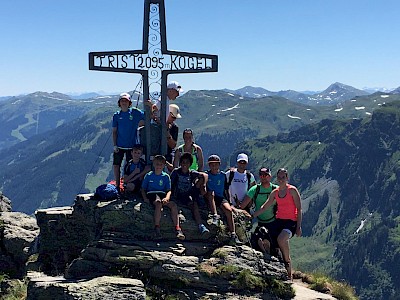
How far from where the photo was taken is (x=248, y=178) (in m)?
17.1

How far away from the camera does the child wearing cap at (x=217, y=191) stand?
49.3 feet

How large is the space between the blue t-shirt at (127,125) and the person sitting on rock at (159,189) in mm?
2508

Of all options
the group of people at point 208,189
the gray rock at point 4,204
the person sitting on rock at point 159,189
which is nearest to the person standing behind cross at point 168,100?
the group of people at point 208,189

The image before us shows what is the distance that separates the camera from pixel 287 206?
15203mm

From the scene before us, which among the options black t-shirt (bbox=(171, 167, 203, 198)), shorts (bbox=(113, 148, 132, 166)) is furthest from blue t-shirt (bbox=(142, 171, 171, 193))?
shorts (bbox=(113, 148, 132, 166))

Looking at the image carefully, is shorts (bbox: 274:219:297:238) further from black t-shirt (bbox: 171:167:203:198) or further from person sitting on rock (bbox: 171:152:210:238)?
black t-shirt (bbox: 171:167:203:198)

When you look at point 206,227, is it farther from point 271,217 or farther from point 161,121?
point 161,121

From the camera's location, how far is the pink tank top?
15195mm

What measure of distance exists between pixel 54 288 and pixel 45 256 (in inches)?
197

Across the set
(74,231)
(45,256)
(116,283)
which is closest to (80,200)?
(74,231)

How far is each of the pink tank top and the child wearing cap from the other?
1.73 meters

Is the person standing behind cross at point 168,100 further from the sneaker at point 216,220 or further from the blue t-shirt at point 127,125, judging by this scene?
the sneaker at point 216,220

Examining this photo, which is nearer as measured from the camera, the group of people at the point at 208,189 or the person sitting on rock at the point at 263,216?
the group of people at the point at 208,189

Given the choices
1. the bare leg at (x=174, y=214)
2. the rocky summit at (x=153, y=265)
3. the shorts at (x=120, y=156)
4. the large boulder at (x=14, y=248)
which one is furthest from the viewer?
the large boulder at (x=14, y=248)
